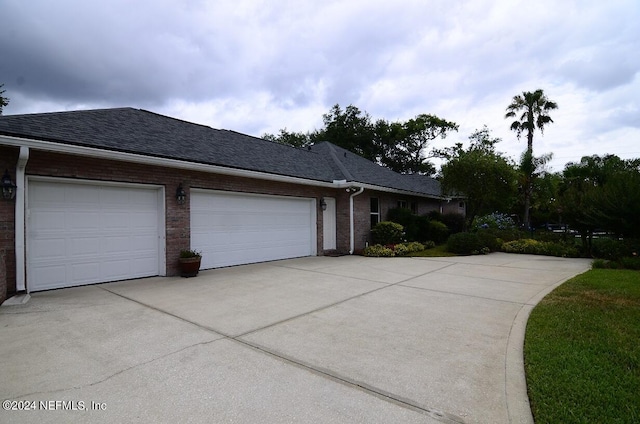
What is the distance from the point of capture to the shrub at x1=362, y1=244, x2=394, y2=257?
41.7 ft

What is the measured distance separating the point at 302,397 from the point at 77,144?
6.69 meters

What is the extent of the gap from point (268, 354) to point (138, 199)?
20.4 ft

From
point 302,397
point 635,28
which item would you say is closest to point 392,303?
point 302,397

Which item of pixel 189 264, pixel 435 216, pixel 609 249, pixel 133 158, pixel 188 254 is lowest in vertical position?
pixel 609 249

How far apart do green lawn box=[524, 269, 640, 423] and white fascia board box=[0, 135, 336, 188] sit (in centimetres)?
771

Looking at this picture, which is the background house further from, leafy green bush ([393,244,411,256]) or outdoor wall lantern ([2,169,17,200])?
leafy green bush ([393,244,411,256])

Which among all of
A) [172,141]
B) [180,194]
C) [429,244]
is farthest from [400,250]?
[172,141]

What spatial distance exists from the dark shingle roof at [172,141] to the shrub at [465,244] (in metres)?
4.35

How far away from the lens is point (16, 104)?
19.7m

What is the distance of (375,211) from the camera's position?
599 inches

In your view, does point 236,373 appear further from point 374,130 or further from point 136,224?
point 374,130

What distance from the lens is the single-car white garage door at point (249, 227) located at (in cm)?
939

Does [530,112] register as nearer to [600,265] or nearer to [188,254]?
[600,265]

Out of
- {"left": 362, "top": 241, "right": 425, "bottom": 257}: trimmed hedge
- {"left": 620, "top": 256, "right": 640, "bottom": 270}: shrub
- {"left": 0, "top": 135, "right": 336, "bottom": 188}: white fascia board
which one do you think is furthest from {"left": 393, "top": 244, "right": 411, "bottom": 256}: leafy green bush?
{"left": 620, "top": 256, "right": 640, "bottom": 270}: shrub
